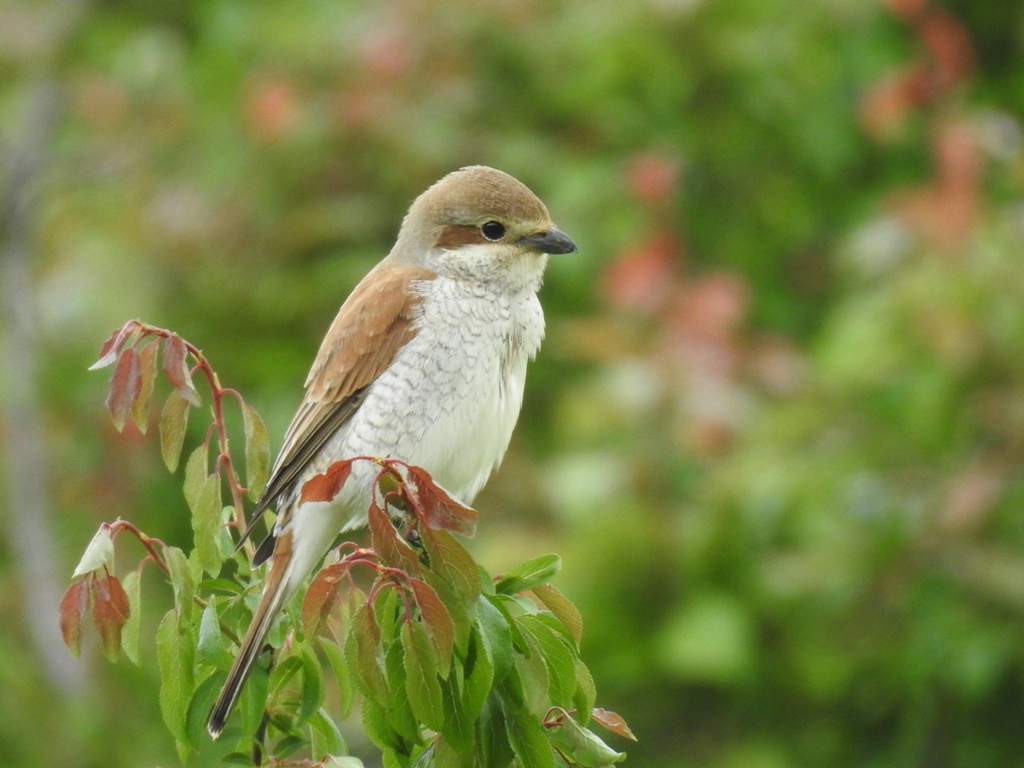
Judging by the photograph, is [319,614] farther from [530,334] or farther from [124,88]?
[124,88]

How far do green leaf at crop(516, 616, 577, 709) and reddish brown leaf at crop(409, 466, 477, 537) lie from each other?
0.65ft

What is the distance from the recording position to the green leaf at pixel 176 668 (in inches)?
80.9

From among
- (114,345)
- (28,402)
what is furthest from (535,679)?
(28,402)

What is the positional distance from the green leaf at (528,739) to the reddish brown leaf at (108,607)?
0.54m

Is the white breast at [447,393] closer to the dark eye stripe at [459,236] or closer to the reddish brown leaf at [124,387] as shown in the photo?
the dark eye stripe at [459,236]

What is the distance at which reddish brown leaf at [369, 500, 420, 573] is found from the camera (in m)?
1.87

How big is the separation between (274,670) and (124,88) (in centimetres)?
522

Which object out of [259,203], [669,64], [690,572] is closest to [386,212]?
[259,203]

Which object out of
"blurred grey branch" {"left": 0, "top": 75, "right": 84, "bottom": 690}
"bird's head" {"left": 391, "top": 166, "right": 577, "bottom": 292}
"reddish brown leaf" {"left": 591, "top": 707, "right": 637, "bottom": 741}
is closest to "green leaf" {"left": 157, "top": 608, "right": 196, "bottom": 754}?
"reddish brown leaf" {"left": 591, "top": 707, "right": 637, "bottom": 741}

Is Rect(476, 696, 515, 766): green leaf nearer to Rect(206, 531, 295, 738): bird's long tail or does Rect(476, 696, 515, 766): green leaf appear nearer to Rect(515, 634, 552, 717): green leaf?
Rect(515, 634, 552, 717): green leaf

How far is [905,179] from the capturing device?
20.4 ft

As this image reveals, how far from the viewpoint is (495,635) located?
→ 1964 mm

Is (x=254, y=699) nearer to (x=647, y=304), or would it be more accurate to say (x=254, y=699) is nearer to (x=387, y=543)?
(x=387, y=543)

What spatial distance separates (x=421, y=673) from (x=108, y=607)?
0.46 meters
